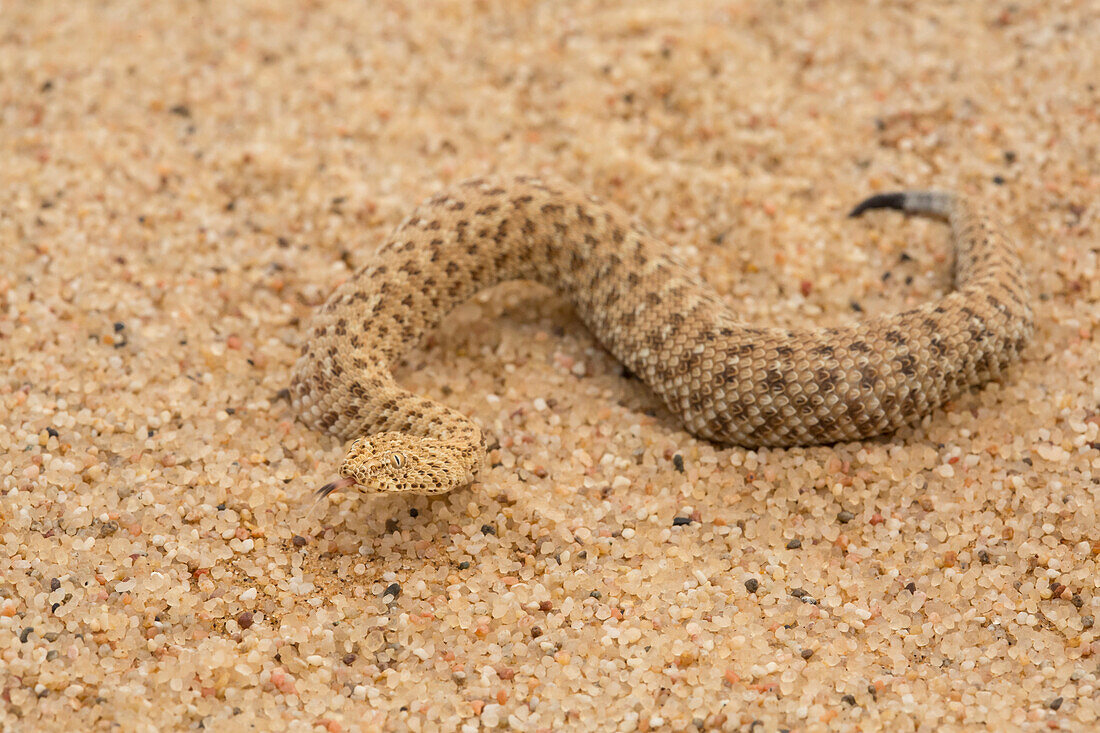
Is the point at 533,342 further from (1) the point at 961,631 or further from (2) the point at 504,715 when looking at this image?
(1) the point at 961,631

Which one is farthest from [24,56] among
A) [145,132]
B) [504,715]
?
[504,715]

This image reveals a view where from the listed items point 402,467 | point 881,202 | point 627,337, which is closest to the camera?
point 402,467

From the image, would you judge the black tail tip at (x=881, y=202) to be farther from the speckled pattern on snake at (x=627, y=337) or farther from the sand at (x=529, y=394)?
the speckled pattern on snake at (x=627, y=337)

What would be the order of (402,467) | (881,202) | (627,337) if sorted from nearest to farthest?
(402,467) → (627,337) → (881,202)

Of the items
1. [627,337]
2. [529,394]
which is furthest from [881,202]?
[529,394]

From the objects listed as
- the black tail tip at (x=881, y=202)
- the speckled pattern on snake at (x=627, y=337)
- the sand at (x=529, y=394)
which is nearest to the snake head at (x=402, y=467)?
the speckled pattern on snake at (x=627, y=337)

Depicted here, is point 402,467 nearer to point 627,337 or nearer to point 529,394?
point 529,394
